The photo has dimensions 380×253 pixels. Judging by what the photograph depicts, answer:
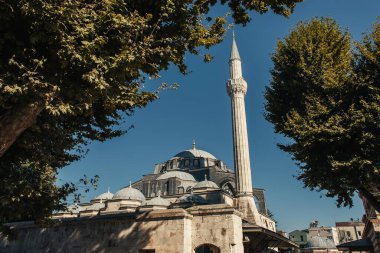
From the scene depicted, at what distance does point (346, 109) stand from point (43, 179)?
9.81 metres

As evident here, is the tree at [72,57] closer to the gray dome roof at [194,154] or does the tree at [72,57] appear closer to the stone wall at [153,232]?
the stone wall at [153,232]

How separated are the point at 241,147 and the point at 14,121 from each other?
25.4 metres

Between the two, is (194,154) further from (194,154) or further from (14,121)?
(14,121)

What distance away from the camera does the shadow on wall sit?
1085 centimetres

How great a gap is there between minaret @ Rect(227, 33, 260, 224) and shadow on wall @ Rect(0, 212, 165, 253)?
17766mm

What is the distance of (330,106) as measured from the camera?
33.3ft

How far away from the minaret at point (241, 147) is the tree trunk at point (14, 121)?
2423 cm

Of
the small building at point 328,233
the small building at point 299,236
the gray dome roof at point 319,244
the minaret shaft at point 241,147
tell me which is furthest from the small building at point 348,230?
the minaret shaft at point 241,147

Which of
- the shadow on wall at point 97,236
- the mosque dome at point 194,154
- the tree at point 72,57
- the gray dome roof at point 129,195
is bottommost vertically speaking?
the shadow on wall at point 97,236

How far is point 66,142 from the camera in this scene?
7367 mm

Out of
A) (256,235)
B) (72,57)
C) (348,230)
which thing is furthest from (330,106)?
(348,230)

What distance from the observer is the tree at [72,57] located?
495cm

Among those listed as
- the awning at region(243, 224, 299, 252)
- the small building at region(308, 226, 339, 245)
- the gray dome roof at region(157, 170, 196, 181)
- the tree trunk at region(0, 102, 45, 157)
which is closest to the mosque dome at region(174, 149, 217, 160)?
the gray dome roof at region(157, 170, 196, 181)

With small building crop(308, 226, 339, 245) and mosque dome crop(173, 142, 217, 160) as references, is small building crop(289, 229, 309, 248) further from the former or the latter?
mosque dome crop(173, 142, 217, 160)
